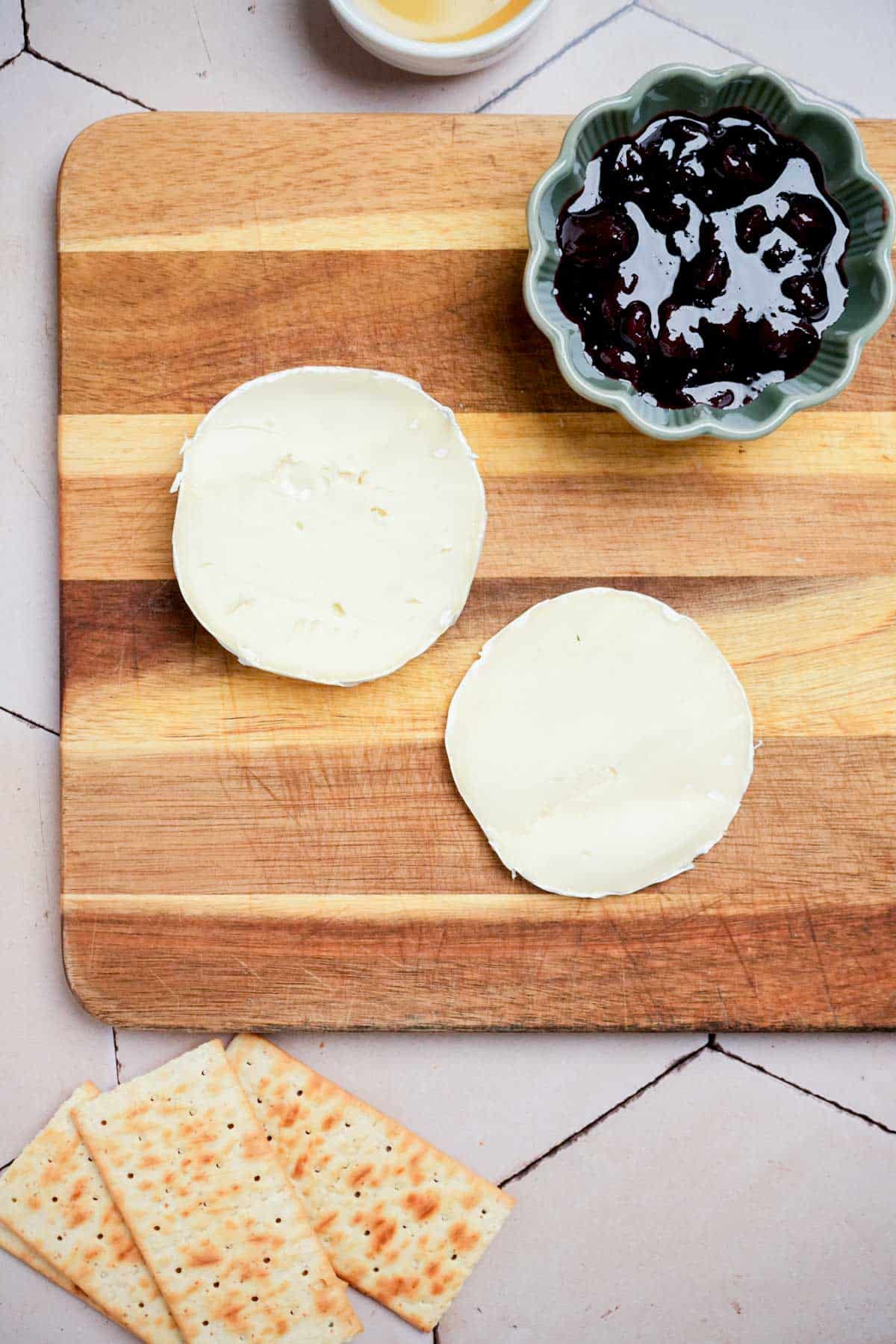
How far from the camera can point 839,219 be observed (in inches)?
46.2

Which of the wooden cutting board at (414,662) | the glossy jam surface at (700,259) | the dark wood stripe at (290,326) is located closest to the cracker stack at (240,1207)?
the wooden cutting board at (414,662)

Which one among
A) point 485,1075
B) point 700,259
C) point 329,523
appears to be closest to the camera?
point 700,259

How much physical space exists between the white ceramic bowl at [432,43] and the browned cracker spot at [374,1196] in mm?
1267

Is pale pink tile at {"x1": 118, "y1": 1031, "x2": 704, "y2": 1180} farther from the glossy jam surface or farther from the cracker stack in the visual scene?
the glossy jam surface

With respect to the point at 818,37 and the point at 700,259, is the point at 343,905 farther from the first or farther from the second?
the point at 818,37

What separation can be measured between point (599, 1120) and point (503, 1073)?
0.15 meters

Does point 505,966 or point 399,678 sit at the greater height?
point 399,678

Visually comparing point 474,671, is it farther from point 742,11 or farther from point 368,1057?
point 742,11

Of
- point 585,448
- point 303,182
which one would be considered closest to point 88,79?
point 303,182

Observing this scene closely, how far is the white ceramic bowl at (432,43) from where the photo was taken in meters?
1.25

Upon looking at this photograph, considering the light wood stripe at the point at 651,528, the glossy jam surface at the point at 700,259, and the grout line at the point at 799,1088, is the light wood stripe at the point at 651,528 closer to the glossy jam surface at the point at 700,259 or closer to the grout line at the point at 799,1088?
the glossy jam surface at the point at 700,259

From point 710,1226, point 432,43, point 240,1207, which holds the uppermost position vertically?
point 432,43

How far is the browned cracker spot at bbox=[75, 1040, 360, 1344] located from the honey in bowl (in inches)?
52.0

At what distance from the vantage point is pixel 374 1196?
51.0 inches
